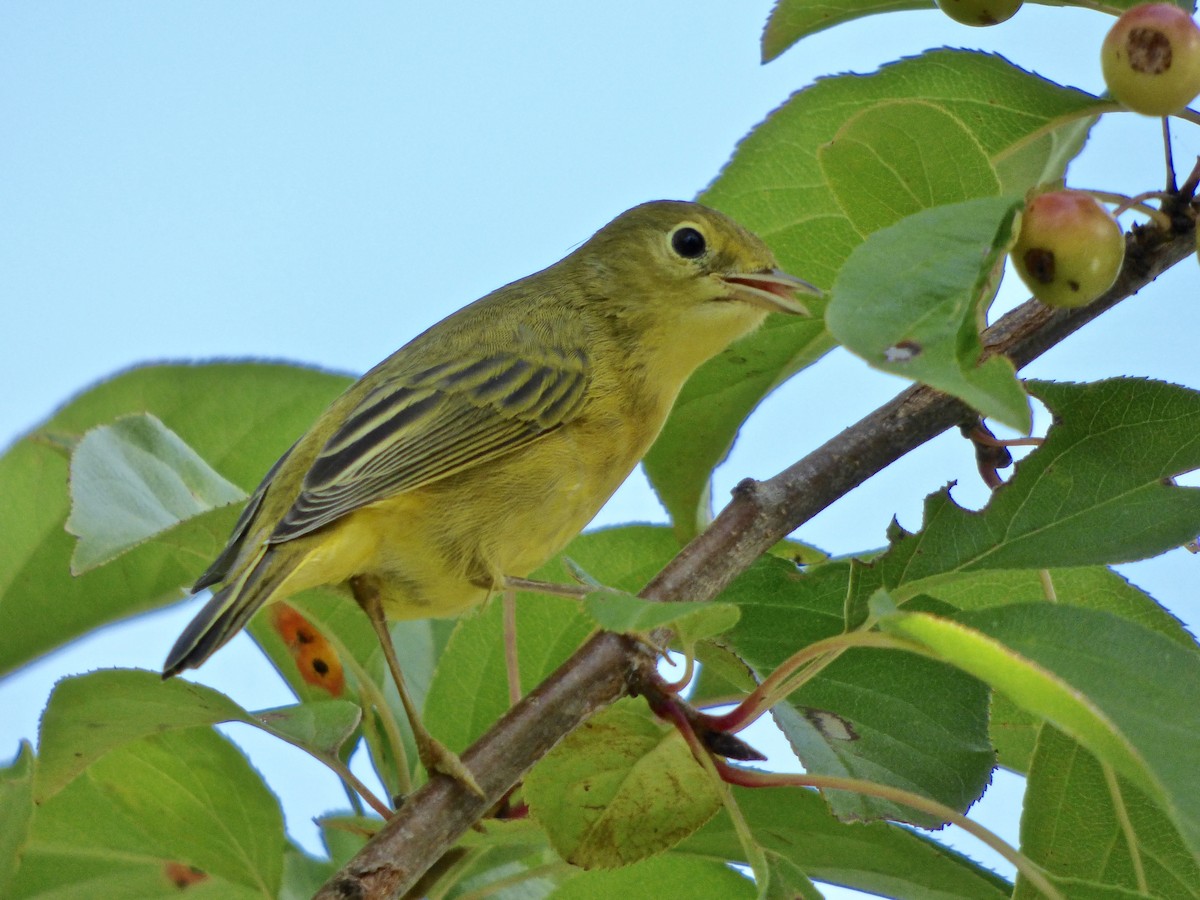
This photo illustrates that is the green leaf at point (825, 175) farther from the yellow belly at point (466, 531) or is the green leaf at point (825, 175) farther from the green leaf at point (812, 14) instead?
the yellow belly at point (466, 531)

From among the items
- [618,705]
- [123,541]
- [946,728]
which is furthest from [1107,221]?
[123,541]

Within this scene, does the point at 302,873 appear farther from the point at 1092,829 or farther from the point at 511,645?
the point at 1092,829

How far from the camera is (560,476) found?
368cm

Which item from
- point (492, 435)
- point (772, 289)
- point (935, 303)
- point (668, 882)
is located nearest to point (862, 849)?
point (668, 882)

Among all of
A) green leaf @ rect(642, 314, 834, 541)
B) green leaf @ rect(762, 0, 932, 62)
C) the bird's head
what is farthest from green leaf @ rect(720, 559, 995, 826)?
the bird's head

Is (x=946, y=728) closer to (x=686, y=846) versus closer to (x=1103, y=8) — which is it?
(x=686, y=846)

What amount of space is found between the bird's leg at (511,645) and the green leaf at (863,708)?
494 mm

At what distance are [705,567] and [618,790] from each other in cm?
46

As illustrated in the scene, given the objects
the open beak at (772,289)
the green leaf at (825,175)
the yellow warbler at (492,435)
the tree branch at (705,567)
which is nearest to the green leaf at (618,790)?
the tree branch at (705,567)

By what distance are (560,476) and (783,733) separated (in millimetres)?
1444

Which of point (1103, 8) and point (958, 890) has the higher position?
point (1103, 8)

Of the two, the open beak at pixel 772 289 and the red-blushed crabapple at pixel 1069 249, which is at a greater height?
the open beak at pixel 772 289

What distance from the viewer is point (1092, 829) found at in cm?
237

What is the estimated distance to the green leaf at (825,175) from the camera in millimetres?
2439
